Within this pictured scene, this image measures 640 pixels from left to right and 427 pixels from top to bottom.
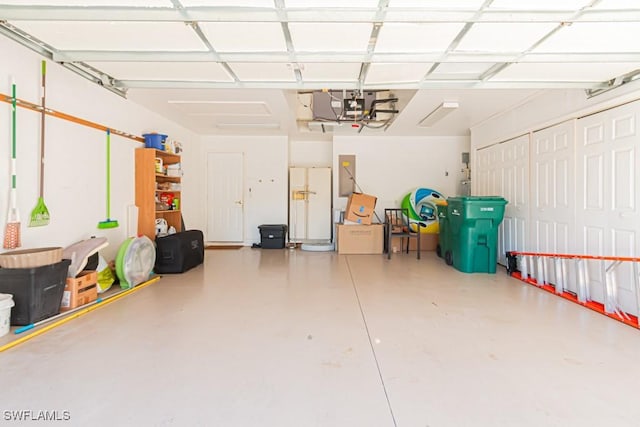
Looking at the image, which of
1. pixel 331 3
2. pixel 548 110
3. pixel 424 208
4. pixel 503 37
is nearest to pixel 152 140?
pixel 331 3

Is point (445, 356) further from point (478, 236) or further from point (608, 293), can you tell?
point (478, 236)

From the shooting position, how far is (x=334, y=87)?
3.50m

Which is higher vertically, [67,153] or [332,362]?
[67,153]

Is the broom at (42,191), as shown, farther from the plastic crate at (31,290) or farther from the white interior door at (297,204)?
the white interior door at (297,204)

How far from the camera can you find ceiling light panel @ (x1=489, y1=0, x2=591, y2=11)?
196 centimetres

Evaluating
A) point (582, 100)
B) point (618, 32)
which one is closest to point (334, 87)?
point (618, 32)

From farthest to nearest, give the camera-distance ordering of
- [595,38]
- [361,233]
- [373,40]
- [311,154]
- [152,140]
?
[311,154] → [361,233] → [152,140] → [373,40] → [595,38]

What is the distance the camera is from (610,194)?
3186 mm

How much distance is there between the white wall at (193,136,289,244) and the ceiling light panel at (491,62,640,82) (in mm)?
4843

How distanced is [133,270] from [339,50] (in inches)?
135

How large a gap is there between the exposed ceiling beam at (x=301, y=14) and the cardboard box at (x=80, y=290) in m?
2.26

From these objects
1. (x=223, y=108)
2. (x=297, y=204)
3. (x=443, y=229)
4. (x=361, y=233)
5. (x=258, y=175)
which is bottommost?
(x=361, y=233)

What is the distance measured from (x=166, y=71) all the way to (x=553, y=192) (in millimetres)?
4713

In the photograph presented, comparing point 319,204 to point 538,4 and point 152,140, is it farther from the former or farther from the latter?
point 538,4
